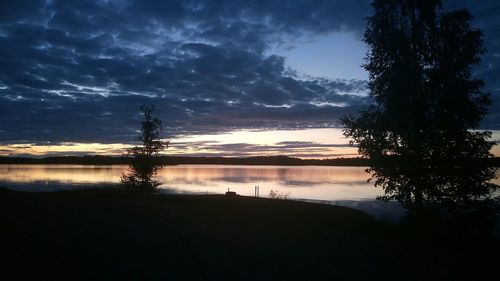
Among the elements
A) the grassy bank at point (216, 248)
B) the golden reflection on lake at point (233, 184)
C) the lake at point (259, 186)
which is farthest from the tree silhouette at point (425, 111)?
the golden reflection on lake at point (233, 184)

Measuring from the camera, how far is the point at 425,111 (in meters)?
18.1

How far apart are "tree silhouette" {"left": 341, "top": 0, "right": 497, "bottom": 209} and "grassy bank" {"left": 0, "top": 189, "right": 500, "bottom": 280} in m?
2.40

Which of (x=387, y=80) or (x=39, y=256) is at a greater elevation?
(x=387, y=80)

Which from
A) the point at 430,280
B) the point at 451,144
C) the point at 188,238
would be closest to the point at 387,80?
the point at 451,144

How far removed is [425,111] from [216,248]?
1171 centimetres

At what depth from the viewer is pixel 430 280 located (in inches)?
436

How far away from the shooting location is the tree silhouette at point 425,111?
17.4 meters

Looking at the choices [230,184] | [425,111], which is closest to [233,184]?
[230,184]

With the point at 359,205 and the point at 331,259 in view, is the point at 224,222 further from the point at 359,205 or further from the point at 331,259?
the point at 359,205

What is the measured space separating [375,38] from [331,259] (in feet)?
37.8

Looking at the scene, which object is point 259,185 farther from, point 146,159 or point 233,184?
point 146,159

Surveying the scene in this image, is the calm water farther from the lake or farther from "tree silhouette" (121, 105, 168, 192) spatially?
"tree silhouette" (121, 105, 168, 192)

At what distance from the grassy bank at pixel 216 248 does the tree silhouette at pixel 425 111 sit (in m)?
2.40

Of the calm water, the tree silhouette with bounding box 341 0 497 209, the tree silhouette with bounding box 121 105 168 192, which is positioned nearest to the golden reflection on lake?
the calm water
